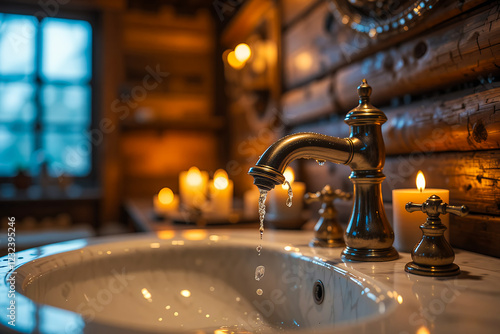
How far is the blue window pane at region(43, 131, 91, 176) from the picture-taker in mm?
3213

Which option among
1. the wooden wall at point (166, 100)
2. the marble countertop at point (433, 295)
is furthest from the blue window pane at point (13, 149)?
the marble countertop at point (433, 295)

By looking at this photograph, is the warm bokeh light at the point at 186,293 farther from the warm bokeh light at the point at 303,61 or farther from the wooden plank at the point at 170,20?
the wooden plank at the point at 170,20

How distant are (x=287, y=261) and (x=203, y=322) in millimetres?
190

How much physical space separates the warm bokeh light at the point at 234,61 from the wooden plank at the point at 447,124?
136cm

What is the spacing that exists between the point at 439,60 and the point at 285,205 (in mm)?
529

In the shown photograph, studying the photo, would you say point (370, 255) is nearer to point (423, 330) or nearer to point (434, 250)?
point (434, 250)

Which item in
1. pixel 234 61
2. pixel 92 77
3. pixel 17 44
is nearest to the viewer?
pixel 234 61

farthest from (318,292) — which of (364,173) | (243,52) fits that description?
(243,52)

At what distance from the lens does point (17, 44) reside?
3.10 metres

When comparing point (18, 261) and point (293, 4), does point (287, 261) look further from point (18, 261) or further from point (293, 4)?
point (293, 4)

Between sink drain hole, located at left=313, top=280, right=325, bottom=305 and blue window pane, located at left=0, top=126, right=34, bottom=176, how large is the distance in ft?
9.60

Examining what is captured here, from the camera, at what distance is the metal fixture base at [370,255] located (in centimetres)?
71

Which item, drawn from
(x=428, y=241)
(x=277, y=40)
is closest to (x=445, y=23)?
(x=428, y=241)

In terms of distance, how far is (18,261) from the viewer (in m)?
0.72
